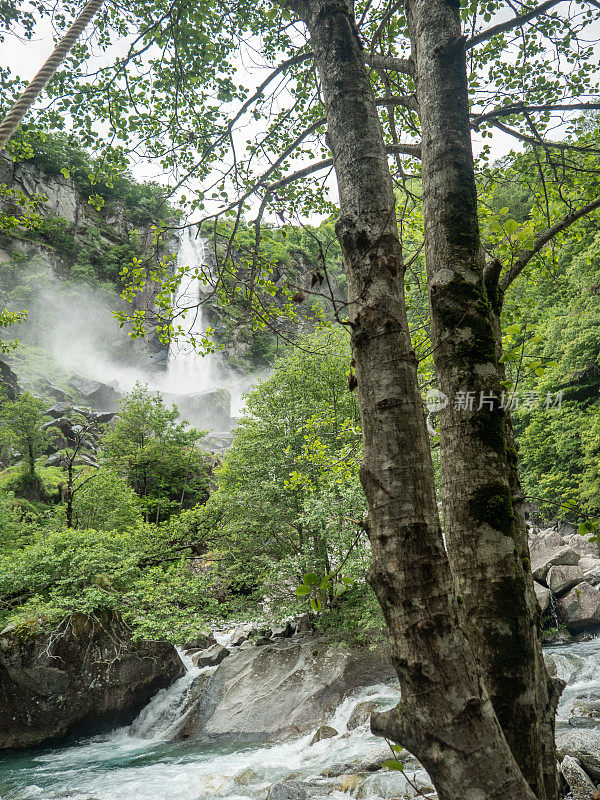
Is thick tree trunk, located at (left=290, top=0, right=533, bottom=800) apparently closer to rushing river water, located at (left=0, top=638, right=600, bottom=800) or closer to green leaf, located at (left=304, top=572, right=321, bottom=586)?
green leaf, located at (left=304, top=572, right=321, bottom=586)

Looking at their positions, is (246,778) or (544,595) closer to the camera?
Answer: (246,778)

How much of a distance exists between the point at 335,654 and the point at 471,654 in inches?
370

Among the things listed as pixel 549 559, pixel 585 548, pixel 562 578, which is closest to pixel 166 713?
pixel 562 578

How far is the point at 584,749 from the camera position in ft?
15.2

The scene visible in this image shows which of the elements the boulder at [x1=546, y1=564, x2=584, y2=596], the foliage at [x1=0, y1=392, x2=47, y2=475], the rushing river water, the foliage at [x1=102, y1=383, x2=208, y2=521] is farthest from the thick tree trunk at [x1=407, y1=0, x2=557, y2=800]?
the foliage at [x1=102, y1=383, x2=208, y2=521]

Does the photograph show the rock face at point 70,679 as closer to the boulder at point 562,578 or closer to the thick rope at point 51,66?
the thick rope at point 51,66

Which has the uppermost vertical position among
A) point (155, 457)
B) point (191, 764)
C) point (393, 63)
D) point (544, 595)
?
point (393, 63)

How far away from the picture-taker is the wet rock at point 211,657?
1159cm

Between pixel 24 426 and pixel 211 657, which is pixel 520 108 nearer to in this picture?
pixel 211 657

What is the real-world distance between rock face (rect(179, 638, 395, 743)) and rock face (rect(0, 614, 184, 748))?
1.56 meters

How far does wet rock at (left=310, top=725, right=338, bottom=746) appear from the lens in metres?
7.40

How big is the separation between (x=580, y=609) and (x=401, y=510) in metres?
12.9

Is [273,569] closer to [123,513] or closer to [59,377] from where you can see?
[123,513]

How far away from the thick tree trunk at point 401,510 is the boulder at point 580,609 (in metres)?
12.6
